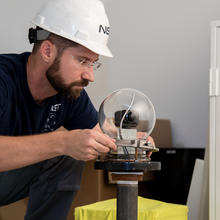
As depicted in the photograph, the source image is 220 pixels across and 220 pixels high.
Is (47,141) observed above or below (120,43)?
below

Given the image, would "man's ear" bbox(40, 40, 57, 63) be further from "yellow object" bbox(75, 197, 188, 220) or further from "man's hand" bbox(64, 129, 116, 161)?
"yellow object" bbox(75, 197, 188, 220)

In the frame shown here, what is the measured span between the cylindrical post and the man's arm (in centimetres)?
12

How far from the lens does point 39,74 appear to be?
60.4 inches

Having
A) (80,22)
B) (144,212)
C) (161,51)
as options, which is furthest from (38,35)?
(161,51)

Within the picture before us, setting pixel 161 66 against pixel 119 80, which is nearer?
pixel 161 66

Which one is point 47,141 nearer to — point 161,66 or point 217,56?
point 217,56

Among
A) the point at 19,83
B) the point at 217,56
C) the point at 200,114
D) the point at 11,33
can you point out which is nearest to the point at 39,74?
the point at 19,83

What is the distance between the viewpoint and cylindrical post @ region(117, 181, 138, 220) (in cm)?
117

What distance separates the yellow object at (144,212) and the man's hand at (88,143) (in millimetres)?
442

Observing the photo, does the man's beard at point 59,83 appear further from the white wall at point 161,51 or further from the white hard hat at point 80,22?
the white wall at point 161,51

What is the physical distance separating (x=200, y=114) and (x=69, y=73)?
1.29 metres

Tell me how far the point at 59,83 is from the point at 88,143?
435mm

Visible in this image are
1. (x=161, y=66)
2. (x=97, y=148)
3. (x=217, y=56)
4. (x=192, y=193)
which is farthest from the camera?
(x=161, y=66)

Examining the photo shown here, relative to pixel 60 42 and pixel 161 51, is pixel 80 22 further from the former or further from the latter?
pixel 161 51
